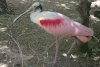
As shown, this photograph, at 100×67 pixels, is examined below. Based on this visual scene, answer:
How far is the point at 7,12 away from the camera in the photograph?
8070 mm

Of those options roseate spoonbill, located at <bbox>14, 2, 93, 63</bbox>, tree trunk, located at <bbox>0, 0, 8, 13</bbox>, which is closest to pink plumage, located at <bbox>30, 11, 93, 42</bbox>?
roseate spoonbill, located at <bbox>14, 2, 93, 63</bbox>

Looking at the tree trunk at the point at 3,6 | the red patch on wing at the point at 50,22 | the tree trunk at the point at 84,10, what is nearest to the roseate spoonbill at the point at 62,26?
the red patch on wing at the point at 50,22

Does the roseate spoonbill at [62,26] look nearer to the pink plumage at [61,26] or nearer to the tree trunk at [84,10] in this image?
the pink plumage at [61,26]

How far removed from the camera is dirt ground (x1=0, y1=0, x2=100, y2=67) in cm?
538

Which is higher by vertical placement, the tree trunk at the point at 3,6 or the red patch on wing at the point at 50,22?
the red patch on wing at the point at 50,22

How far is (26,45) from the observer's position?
618 cm

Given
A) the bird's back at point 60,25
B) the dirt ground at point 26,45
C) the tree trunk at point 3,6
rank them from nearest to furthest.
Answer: the bird's back at point 60,25
the dirt ground at point 26,45
the tree trunk at point 3,6

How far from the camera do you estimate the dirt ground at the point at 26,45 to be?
538 cm

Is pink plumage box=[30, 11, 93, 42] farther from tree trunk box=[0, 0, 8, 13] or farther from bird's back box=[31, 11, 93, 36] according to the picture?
tree trunk box=[0, 0, 8, 13]

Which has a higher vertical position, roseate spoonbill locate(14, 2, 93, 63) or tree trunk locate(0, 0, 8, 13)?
roseate spoonbill locate(14, 2, 93, 63)

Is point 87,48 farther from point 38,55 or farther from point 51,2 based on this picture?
point 51,2

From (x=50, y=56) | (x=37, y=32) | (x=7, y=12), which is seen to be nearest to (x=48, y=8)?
(x=7, y=12)

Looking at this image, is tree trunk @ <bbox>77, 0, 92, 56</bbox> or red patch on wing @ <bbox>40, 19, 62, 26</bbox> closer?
red patch on wing @ <bbox>40, 19, 62, 26</bbox>

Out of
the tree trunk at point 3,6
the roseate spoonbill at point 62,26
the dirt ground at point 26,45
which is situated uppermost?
the roseate spoonbill at point 62,26
